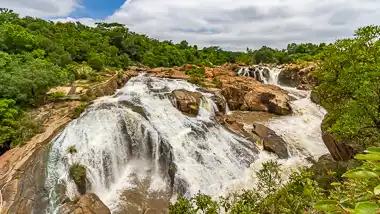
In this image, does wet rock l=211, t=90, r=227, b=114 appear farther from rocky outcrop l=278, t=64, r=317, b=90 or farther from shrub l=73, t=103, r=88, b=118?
rocky outcrop l=278, t=64, r=317, b=90

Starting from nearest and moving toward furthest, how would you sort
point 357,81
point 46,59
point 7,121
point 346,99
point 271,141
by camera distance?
point 357,81, point 346,99, point 7,121, point 271,141, point 46,59

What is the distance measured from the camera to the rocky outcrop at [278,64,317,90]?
31078 millimetres

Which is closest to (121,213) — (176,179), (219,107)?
(176,179)

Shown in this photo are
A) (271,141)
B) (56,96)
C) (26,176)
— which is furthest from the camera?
(56,96)

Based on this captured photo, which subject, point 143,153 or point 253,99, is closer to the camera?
point 143,153

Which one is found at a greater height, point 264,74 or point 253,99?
point 264,74

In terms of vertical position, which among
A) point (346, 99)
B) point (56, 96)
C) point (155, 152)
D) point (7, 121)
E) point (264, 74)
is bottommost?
point (155, 152)

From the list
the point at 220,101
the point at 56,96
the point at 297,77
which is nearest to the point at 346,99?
the point at 220,101

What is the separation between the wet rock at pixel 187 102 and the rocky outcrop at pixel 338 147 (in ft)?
26.0

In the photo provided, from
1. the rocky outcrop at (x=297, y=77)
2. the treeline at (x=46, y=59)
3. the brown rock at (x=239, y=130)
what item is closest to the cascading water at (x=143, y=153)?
the brown rock at (x=239, y=130)

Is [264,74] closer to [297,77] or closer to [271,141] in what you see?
[297,77]

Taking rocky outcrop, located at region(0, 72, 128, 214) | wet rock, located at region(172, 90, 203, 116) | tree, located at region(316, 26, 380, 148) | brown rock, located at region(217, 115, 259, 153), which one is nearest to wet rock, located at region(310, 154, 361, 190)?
tree, located at region(316, 26, 380, 148)

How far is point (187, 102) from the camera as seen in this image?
18.0m

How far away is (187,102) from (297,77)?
19.9 meters
